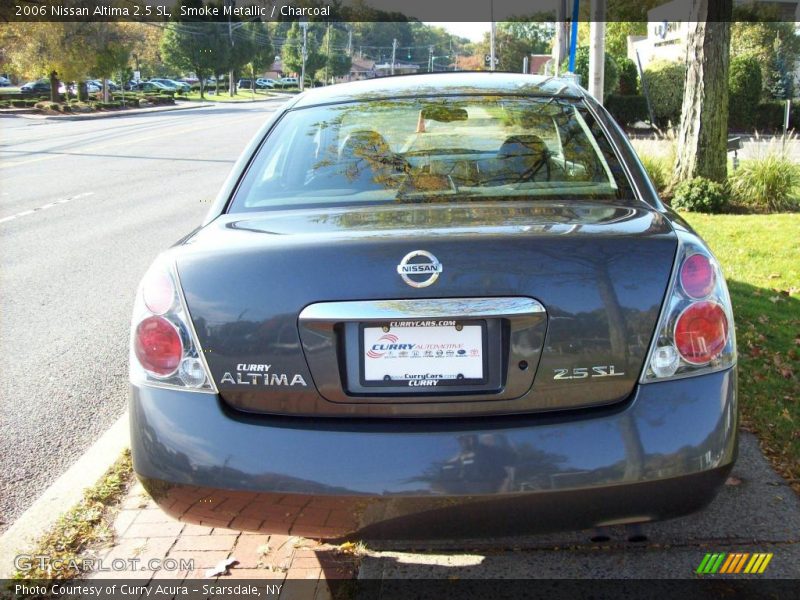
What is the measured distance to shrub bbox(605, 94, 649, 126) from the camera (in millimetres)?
29834

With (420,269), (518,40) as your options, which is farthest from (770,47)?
(518,40)

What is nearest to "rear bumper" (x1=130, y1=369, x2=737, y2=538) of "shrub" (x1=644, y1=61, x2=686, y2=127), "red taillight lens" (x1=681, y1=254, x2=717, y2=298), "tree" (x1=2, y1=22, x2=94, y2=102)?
"red taillight lens" (x1=681, y1=254, x2=717, y2=298)

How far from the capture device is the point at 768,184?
1096cm

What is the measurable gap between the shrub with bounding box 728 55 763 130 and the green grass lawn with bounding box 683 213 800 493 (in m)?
21.7

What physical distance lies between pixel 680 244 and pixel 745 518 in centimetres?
134

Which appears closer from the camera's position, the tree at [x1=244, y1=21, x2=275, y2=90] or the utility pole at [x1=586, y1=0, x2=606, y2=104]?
the utility pole at [x1=586, y1=0, x2=606, y2=104]

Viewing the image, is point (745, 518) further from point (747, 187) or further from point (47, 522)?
point (747, 187)

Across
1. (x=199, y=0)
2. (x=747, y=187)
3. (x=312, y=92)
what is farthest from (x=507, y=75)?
(x=199, y=0)

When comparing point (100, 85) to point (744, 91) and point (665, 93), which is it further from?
point (744, 91)

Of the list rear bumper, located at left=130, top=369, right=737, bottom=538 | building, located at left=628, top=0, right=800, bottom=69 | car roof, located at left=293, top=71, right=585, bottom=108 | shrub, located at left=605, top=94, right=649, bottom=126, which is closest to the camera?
rear bumper, located at left=130, top=369, right=737, bottom=538

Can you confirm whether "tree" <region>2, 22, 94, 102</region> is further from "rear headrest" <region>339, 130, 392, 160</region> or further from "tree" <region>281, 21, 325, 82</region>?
"tree" <region>281, 21, 325, 82</region>

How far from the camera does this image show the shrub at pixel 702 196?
415 inches

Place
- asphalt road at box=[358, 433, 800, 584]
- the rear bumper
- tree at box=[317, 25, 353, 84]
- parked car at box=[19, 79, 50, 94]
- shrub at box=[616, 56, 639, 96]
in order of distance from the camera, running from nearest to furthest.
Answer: the rear bumper < asphalt road at box=[358, 433, 800, 584] < shrub at box=[616, 56, 639, 96] < parked car at box=[19, 79, 50, 94] < tree at box=[317, 25, 353, 84]

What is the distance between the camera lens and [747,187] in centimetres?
1107
